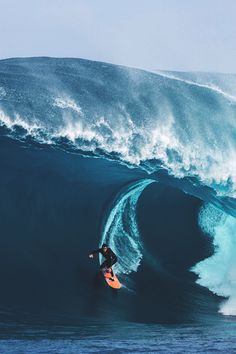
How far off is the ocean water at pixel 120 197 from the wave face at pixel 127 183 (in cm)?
3

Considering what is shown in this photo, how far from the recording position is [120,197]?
12656mm

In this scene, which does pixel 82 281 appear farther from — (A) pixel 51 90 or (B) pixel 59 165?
(A) pixel 51 90

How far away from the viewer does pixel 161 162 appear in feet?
38.9

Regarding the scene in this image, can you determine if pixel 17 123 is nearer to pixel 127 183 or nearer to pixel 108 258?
pixel 127 183

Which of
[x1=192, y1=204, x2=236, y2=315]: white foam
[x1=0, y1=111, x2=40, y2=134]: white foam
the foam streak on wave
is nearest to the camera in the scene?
[x1=192, y1=204, x2=236, y2=315]: white foam

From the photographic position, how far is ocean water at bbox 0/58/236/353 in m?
8.19

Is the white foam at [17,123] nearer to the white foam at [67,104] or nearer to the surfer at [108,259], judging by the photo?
the white foam at [67,104]

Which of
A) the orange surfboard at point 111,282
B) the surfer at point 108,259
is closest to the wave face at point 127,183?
the orange surfboard at point 111,282

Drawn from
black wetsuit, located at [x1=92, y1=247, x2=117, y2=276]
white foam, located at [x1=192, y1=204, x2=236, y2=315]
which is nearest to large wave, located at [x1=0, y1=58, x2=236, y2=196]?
white foam, located at [x1=192, y1=204, x2=236, y2=315]

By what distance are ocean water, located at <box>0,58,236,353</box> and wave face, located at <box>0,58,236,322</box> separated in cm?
3

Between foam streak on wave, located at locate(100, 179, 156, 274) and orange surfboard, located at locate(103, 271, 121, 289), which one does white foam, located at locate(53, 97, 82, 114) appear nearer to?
foam streak on wave, located at locate(100, 179, 156, 274)

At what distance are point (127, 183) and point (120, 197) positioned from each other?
0.46 metres

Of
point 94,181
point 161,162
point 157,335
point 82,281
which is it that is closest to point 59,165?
point 94,181

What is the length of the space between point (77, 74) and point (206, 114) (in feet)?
16.9
